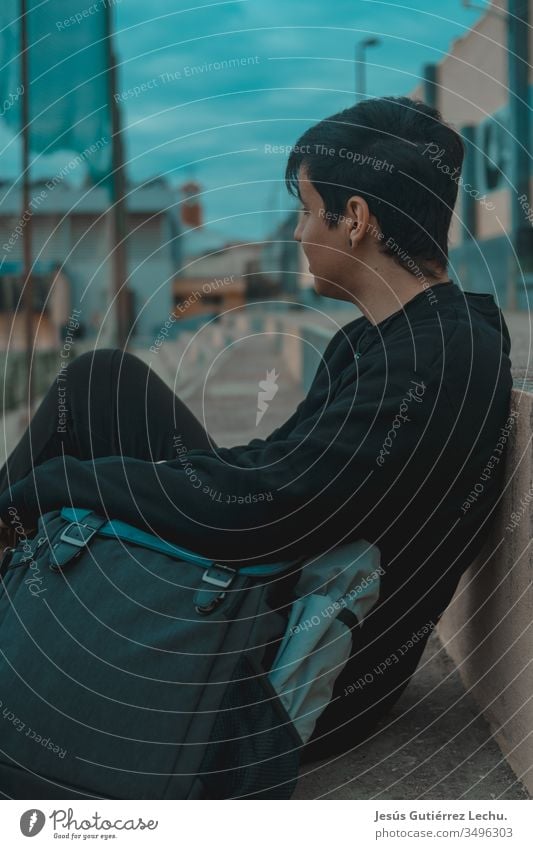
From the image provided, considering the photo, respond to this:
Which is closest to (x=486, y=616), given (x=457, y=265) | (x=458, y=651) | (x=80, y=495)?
(x=458, y=651)

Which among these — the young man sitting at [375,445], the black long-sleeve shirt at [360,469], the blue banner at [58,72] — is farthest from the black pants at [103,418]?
the blue banner at [58,72]

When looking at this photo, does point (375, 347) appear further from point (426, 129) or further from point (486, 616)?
point (486, 616)

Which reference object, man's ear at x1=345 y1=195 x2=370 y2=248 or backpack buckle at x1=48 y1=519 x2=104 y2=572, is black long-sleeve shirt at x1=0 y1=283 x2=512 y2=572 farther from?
man's ear at x1=345 y1=195 x2=370 y2=248

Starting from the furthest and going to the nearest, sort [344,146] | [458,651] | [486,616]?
1. [458,651]
2. [486,616]
3. [344,146]

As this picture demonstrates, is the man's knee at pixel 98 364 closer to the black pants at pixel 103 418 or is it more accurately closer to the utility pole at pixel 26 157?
the black pants at pixel 103 418

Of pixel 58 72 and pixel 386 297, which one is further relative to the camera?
pixel 58 72

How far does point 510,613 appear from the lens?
208cm

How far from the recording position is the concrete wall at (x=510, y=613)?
1958 mm

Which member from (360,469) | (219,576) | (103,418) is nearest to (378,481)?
(360,469)

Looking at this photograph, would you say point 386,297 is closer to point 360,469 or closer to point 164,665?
point 360,469

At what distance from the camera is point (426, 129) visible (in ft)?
6.72

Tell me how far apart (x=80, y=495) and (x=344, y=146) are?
801mm

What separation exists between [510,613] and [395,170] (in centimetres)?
86
